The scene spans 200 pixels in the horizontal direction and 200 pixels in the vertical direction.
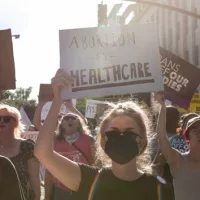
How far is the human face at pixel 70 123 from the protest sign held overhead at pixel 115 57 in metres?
2.44

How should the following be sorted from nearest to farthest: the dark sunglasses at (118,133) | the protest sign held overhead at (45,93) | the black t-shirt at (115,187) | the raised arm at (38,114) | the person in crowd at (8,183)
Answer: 1. the black t-shirt at (115,187)
2. the dark sunglasses at (118,133)
3. the person in crowd at (8,183)
4. the raised arm at (38,114)
5. the protest sign held overhead at (45,93)

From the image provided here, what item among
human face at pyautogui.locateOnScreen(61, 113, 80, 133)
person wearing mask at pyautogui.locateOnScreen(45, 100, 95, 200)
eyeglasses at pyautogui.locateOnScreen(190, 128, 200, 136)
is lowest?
person wearing mask at pyautogui.locateOnScreen(45, 100, 95, 200)

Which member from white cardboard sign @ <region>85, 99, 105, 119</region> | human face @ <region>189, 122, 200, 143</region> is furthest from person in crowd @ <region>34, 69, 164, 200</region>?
white cardboard sign @ <region>85, 99, 105, 119</region>

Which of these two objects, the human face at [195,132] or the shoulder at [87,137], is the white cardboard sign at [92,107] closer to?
the shoulder at [87,137]

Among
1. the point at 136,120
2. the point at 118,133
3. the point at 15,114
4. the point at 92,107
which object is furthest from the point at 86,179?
the point at 92,107

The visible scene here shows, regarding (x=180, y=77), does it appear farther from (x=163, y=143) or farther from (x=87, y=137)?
(x=163, y=143)

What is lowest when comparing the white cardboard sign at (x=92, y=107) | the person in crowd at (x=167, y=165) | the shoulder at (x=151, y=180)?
the white cardboard sign at (x=92, y=107)

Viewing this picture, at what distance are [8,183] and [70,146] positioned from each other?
3206 mm

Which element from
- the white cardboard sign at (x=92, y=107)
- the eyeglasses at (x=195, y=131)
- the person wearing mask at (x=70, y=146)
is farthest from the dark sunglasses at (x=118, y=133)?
the white cardboard sign at (x=92, y=107)

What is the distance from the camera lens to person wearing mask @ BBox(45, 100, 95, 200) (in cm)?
653

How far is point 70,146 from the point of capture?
22.0 ft

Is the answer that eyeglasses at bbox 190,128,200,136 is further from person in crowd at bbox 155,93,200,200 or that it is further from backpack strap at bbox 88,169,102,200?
backpack strap at bbox 88,169,102,200

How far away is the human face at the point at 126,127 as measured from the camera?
3156 millimetres

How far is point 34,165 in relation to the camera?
15.9 feet
